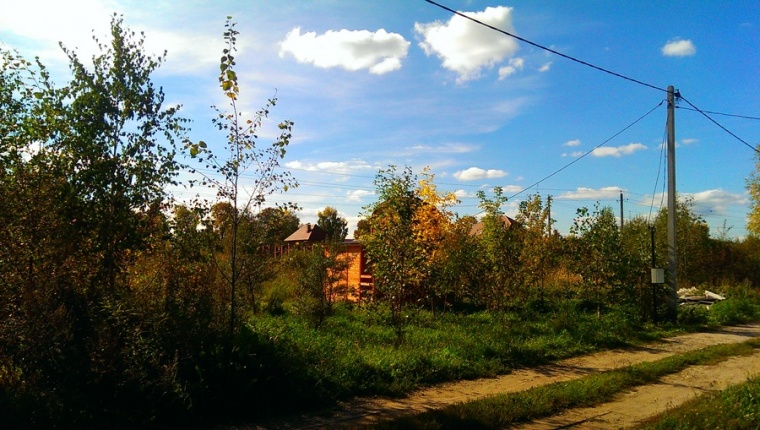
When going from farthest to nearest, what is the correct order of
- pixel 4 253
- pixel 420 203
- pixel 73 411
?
pixel 420 203 → pixel 4 253 → pixel 73 411

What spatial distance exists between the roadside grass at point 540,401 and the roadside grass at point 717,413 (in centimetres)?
17

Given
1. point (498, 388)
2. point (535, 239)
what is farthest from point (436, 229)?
point (498, 388)

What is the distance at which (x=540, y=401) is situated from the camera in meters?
7.17

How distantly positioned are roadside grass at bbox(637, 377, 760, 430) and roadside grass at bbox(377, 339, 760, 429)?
0.17 m

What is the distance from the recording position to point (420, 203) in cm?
1062

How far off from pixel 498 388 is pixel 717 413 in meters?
2.93

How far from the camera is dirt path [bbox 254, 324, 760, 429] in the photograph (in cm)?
644

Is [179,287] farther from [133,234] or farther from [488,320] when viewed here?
[488,320]

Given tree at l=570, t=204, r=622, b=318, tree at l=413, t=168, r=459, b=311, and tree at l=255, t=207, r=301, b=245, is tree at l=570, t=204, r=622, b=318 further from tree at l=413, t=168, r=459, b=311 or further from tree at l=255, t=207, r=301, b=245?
tree at l=255, t=207, r=301, b=245

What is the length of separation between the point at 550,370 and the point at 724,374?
318 cm

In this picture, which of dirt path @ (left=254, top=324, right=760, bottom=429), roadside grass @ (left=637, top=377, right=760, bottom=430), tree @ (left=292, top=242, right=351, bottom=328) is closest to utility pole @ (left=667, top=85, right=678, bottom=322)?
dirt path @ (left=254, top=324, right=760, bottom=429)

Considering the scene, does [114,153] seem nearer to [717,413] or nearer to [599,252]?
[717,413]

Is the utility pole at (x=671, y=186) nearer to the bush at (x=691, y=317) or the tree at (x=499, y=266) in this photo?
the bush at (x=691, y=317)

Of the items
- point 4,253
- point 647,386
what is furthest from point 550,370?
point 4,253
